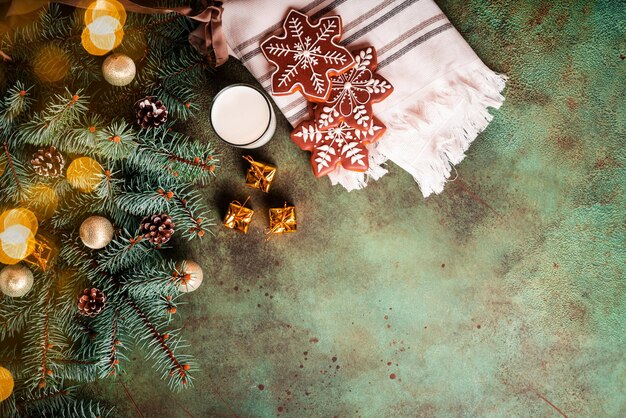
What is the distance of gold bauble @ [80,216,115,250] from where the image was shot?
3.33 feet

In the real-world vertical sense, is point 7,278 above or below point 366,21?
below

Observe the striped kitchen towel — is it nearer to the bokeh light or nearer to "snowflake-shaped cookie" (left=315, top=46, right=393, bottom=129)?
"snowflake-shaped cookie" (left=315, top=46, right=393, bottom=129)

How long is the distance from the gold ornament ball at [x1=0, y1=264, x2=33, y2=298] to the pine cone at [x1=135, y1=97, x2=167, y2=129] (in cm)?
43

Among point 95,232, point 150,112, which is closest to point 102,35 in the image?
point 150,112

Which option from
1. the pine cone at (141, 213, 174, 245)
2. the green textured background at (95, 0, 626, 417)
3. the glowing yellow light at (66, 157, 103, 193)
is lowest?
the green textured background at (95, 0, 626, 417)

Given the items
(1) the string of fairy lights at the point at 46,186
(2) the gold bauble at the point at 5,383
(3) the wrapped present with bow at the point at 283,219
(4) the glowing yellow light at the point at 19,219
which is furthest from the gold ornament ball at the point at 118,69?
(2) the gold bauble at the point at 5,383

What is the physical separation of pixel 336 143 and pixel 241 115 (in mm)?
247

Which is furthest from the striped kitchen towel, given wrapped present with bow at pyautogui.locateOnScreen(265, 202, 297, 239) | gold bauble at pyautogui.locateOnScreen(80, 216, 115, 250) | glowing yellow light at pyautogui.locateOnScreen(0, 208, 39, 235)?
glowing yellow light at pyautogui.locateOnScreen(0, 208, 39, 235)

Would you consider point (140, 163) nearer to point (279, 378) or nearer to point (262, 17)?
point (262, 17)

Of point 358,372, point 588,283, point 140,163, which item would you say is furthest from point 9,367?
point 588,283

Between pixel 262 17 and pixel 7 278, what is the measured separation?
2.81 ft

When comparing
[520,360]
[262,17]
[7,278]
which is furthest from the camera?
[520,360]

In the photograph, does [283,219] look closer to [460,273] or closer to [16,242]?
[460,273]

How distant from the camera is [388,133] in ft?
3.82
